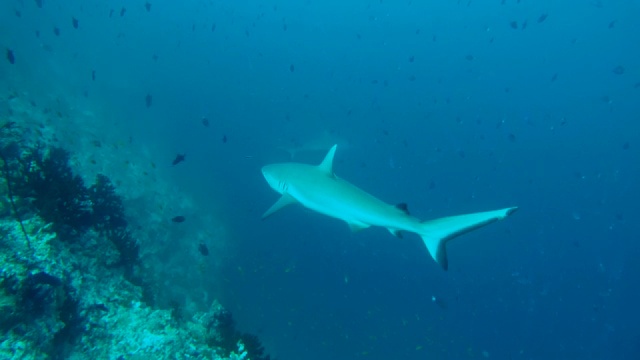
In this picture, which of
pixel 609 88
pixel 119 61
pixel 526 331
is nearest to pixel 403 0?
pixel 609 88

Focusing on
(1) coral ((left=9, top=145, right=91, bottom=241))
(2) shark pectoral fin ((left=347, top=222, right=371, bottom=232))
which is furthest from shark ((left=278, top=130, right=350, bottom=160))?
(2) shark pectoral fin ((left=347, top=222, right=371, bottom=232))

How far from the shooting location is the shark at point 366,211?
18.6 ft

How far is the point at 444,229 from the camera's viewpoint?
5773 millimetres

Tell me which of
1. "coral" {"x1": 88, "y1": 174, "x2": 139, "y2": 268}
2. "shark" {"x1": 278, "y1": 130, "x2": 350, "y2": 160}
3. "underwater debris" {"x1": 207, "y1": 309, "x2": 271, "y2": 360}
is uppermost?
"shark" {"x1": 278, "y1": 130, "x2": 350, "y2": 160}

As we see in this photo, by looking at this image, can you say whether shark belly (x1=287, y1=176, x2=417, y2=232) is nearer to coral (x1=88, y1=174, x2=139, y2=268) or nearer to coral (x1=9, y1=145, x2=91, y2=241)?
coral (x1=88, y1=174, x2=139, y2=268)

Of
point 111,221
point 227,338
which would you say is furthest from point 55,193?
point 227,338

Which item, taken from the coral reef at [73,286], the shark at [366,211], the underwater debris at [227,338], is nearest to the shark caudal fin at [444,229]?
the shark at [366,211]

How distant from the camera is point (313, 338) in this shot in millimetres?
19938

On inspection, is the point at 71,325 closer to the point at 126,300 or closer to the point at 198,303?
the point at 126,300

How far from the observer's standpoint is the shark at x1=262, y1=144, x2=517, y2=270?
5.66m

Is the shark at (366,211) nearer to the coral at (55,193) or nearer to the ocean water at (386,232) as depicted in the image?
the coral at (55,193)

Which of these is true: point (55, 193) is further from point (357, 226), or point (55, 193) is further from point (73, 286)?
point (357, 226)

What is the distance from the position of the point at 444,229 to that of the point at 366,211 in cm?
125

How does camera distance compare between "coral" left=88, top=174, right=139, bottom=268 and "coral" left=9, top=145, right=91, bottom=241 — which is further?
"coral" left=88, top=174, right=139, bottom=268
